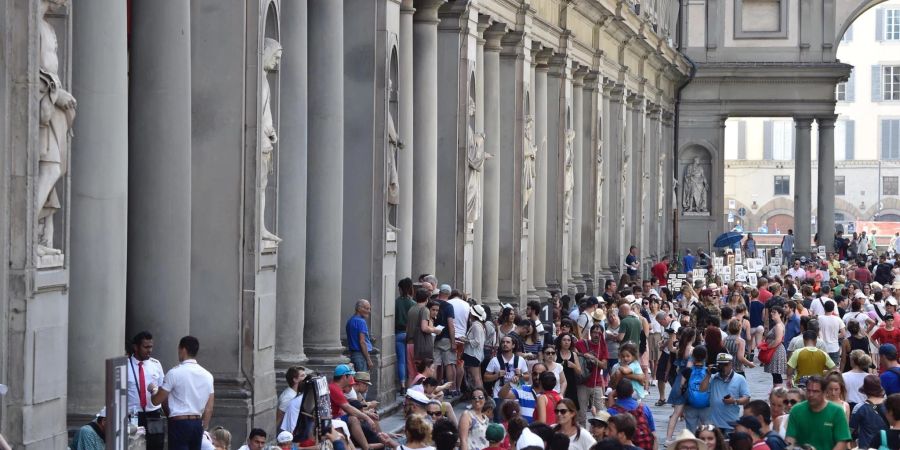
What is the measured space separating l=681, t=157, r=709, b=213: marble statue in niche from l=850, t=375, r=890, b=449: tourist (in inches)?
1878

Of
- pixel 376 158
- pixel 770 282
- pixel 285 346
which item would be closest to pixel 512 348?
pixel 285 346

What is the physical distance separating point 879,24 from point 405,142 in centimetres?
7825

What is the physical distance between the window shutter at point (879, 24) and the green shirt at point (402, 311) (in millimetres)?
78649

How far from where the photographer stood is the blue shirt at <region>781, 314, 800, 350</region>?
85.0 feet

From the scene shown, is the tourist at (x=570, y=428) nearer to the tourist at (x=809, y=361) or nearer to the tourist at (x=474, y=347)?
the tourist at (x=809, y=361)

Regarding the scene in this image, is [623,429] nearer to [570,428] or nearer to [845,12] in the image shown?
[570,428]

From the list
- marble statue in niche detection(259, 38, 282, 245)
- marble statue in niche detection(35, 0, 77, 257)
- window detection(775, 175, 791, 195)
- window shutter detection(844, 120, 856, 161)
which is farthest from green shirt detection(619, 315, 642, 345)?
window shutter detection(844, 120, 856, 161)

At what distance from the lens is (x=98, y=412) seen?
45.8 ft

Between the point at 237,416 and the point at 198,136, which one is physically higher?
the point at 198,136

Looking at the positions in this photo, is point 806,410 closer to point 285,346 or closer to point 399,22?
point 285,346

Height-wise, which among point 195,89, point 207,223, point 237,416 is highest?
point 195,89

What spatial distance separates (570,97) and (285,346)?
1986cm

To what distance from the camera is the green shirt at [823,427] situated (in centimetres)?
1410

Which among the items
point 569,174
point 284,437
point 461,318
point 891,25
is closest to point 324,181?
point 461,318
